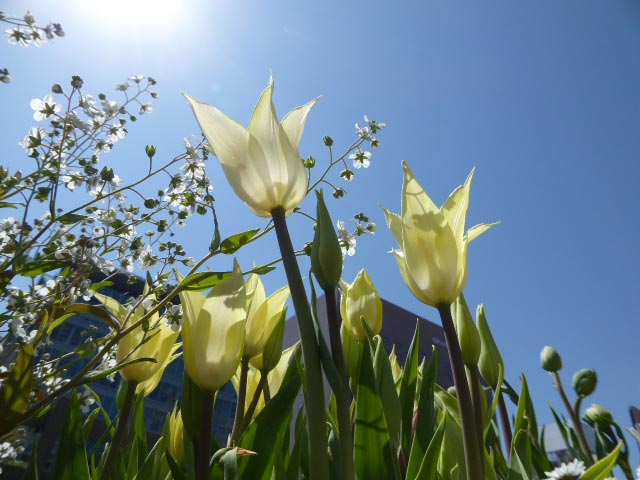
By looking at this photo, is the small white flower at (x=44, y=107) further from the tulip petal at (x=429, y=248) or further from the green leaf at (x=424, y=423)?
the green leaf at (x=424, y=423)

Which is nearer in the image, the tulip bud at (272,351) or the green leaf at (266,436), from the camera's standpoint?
the green leaf at (266,436)

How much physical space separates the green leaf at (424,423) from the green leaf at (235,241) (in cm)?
30

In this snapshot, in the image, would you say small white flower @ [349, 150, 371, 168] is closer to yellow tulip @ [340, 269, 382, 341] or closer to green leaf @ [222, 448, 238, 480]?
yellow tulip @ [340, 269, 382, 341]

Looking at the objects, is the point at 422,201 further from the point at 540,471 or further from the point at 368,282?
the point at 540,471

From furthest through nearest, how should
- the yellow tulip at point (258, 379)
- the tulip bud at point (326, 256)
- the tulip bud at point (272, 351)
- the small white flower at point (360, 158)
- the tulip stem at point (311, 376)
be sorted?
the small white flower at point (360, 158)
the yellow tulip at point (258, 379)
the tulip bud at point (272, 351)
the tulip bud at point (326, 256)
the tulip stem at point (311, 376)

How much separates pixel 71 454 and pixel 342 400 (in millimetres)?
416

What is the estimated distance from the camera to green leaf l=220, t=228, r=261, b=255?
629mm

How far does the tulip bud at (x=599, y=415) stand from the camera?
0.83 m

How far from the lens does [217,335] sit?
50 centimetres

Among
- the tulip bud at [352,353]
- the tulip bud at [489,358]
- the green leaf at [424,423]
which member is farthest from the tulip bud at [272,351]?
the tulip bud at [489,358]

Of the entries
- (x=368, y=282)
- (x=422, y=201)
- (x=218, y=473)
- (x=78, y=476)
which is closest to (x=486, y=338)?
(x=368, y=282)

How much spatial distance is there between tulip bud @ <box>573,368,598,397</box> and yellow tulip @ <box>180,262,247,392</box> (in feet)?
2.15

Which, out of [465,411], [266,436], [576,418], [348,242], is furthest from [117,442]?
[576,418]

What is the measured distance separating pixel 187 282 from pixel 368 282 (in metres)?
0.35
